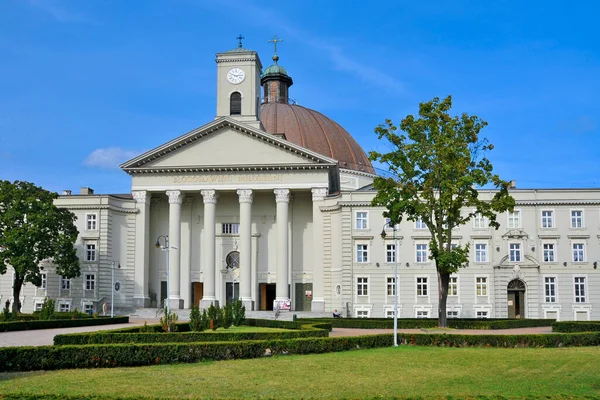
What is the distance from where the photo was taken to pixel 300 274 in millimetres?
71875

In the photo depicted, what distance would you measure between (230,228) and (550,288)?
30.6 metres

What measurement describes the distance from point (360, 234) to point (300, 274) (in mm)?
9032

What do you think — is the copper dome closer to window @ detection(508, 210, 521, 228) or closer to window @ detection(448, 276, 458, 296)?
window @ detection(448, 276, 458, 296)

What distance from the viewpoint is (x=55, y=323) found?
156ft

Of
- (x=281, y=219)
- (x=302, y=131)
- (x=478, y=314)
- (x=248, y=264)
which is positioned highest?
(x=302, y=131)

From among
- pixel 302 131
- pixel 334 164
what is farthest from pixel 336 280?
pixel 302 131

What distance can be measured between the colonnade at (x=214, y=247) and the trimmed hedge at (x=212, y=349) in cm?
3565

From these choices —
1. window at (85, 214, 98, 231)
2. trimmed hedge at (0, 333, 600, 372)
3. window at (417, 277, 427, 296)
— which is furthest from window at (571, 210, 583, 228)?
window at (85, 214, 98, 231)

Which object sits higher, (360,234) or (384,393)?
(360,234)

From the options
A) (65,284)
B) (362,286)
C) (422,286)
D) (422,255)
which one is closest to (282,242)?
(362,286)

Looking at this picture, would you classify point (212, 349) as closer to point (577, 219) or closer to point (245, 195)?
point (245, 195)

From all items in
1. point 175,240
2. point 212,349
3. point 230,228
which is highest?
point 230,228

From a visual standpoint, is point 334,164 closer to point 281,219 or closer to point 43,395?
point 281,219

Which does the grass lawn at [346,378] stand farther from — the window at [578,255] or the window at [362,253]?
the window at [362,253]
